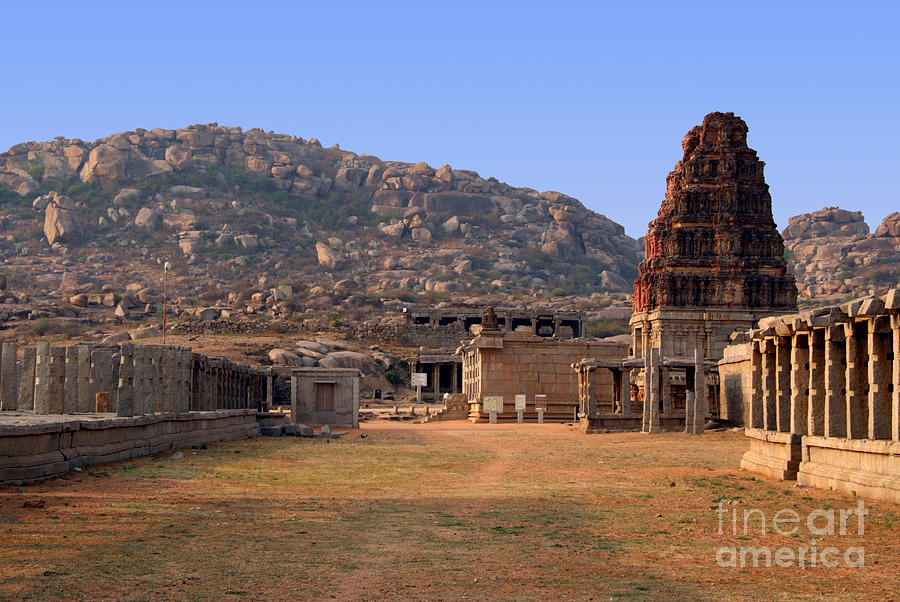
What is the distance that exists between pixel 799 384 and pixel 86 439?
14.2 m

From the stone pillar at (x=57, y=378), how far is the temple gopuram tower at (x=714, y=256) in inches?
1458

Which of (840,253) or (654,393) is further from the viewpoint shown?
(840,253)

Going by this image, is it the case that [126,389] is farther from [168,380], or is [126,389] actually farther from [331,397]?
[331,397]

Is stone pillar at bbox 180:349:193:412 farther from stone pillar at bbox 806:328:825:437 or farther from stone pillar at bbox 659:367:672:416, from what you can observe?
stone pillar at bbox 659:367:672:416

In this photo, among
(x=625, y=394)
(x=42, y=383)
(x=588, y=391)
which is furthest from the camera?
(x=625, y=394)

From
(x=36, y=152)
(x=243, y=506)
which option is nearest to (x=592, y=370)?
(x=243, y=506)

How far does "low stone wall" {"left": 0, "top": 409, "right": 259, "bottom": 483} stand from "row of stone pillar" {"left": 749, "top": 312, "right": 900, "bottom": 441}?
1373cm

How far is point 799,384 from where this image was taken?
821 inches

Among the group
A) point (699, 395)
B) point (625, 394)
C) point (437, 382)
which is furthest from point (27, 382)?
point (437, 382)

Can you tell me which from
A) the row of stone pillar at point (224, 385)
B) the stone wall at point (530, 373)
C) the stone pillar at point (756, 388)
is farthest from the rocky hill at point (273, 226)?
the stone pillar at point (756, 388)

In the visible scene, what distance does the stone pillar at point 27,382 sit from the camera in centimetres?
2834

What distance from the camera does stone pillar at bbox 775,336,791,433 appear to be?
21.6m

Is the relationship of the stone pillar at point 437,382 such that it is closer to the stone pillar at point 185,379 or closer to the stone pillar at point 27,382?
the stone pillar at point 185,379

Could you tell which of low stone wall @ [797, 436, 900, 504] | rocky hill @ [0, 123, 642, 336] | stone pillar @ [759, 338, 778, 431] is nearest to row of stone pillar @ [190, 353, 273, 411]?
stone pillar @ [759, 338, 778, 431]
